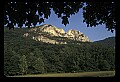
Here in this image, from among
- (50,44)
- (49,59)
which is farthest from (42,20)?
(50,44)

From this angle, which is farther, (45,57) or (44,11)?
(45,57)

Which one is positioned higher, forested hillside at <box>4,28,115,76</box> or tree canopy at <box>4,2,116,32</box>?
tree canopy at <box>4,2,116,32</box>

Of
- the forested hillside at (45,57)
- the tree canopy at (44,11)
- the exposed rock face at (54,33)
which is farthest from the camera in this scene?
the forested hillside at (45,57)

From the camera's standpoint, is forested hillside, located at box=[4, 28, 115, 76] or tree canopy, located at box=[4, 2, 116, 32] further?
forested hillside, located at box=[4, 28, 115, 76]

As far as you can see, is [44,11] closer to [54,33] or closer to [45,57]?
[54,33]

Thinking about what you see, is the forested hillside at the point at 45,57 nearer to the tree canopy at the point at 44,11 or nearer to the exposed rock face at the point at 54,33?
the exposed rock face at the point at 54,33

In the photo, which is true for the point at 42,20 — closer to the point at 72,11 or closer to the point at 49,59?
the point at 72,11

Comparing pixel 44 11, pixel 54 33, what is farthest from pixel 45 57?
pixel 44 11

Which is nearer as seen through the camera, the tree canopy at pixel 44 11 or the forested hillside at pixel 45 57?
the tree canopy at pixel 44 11

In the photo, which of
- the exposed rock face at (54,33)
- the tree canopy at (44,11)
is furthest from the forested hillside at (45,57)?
the tree canopy at (44,11)

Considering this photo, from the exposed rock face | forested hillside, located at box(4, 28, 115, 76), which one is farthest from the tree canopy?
forested hillside, located at box(4, 28, 115, 76)

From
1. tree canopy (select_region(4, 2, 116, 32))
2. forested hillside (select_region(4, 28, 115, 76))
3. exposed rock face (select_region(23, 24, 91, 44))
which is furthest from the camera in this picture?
forested hillside (select_region(4, 28, 115, 76))

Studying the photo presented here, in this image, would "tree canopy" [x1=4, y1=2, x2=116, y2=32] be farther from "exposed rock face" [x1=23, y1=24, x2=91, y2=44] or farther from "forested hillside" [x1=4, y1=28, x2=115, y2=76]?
"forested hillside" [x1=4, y1=28, x2=115, y2=76]
